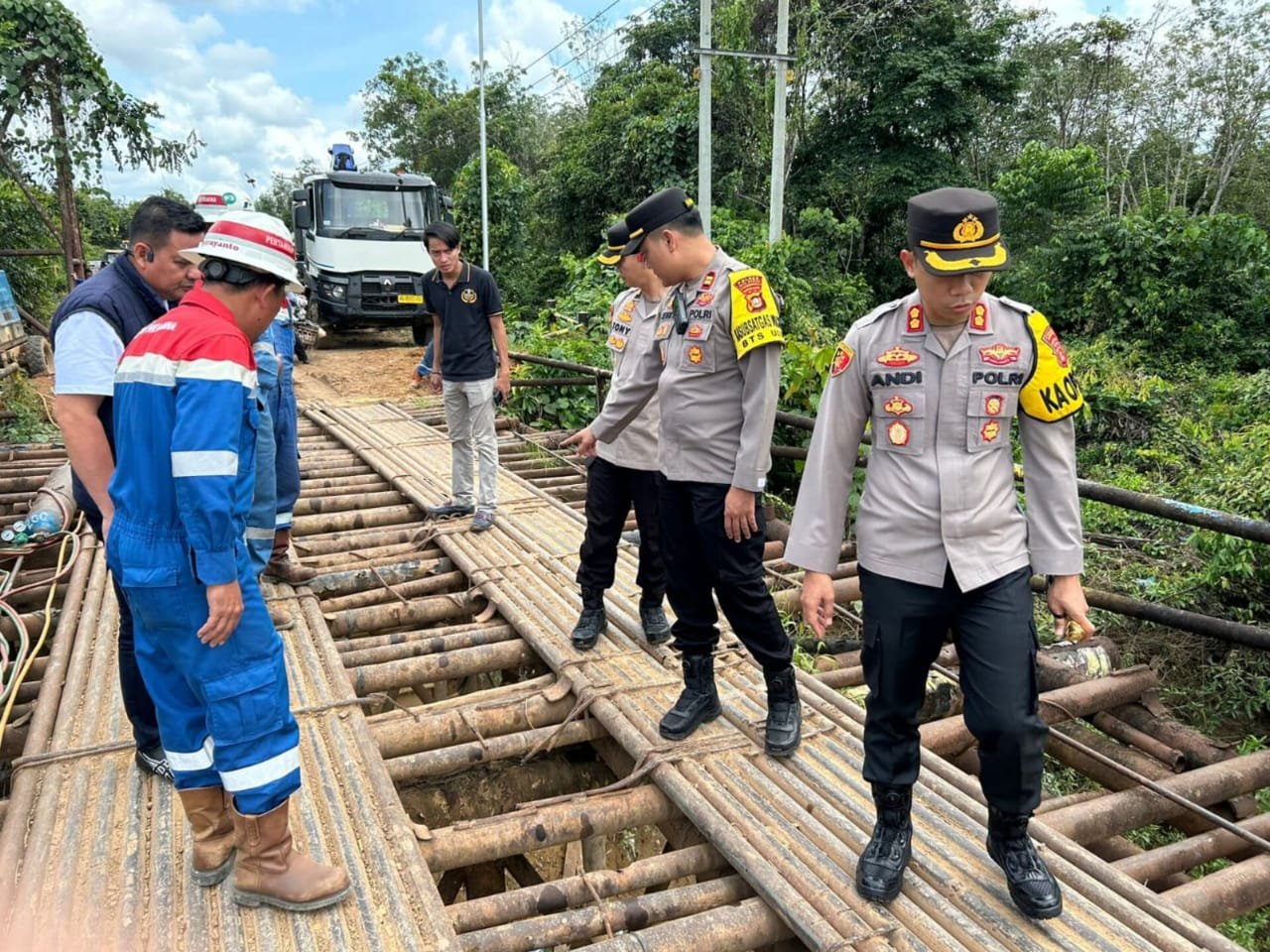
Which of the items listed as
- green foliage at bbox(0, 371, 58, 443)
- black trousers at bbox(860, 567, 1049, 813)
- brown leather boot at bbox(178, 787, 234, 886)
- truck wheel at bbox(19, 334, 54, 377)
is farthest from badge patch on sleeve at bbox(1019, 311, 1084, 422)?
truck wheel at bbox(19, 334, 54, 377)

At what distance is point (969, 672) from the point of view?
2.16 metres

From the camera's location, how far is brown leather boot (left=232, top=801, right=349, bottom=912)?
219cm

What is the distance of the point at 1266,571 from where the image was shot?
486 cm

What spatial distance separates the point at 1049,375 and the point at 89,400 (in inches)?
102

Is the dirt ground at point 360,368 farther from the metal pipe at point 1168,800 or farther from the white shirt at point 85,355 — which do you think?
the metal pipe at point 1168,800

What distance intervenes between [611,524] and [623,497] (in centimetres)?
13

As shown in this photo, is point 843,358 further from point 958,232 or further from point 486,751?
point 486,751

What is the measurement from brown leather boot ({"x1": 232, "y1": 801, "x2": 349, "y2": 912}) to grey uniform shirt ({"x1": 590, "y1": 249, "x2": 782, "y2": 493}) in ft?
5.02

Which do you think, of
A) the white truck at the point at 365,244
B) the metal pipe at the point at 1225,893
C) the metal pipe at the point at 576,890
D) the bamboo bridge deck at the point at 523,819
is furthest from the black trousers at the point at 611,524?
the white truck at the point at 365,244

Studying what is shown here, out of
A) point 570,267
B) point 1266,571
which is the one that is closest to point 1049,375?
point 1266,571

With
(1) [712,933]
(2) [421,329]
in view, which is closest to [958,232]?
(1) [712,933]

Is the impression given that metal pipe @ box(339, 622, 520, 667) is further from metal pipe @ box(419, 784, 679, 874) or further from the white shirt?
the white shirt

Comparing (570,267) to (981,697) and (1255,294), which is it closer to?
(1255,294)

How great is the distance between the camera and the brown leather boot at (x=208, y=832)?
2.28 meters
